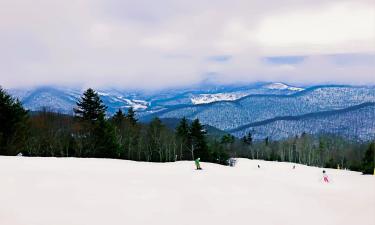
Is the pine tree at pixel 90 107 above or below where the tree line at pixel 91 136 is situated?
above

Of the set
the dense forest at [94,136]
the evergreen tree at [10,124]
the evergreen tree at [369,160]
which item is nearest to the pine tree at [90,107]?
the dense forest at [94,136]

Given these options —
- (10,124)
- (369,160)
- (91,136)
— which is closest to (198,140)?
(91,136)

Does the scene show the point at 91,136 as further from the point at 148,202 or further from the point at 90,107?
the point at 148,202

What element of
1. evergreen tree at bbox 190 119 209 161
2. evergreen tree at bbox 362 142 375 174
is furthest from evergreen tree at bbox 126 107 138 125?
evergreen tree at bbox 362 142 375 174

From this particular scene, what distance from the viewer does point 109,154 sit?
6062 centimetres

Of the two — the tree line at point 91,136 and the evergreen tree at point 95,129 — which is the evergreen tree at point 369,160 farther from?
the evergreen tree at point 95,129

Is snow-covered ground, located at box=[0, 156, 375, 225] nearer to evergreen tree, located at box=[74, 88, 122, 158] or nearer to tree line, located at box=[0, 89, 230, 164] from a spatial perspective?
tree line, located at box=[0, 89, 230, 164]

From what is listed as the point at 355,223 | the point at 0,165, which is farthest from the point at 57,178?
the point at 355,223

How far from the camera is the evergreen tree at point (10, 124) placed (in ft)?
152

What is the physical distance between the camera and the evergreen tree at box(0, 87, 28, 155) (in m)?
46.3

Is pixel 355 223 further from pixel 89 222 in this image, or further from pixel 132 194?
pixel 89 222

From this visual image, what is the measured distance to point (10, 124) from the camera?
47.2 metres

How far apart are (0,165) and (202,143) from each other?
61755mm

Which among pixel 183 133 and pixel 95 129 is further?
pixel 183 133
